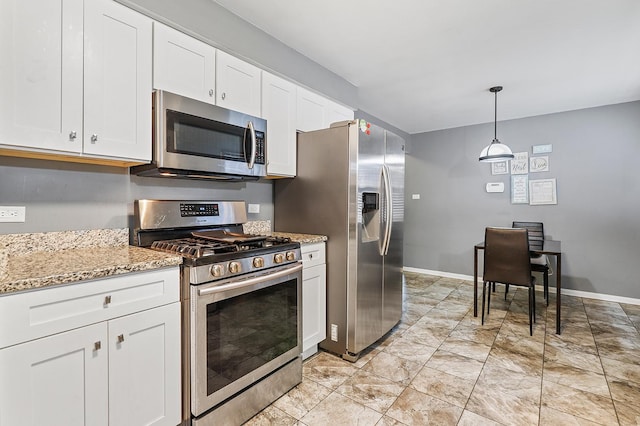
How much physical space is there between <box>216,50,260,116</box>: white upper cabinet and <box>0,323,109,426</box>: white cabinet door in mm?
1562

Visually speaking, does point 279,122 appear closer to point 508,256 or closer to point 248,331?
point 248,331

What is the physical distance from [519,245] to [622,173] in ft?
7.79

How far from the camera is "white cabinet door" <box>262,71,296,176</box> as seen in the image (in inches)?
97.4

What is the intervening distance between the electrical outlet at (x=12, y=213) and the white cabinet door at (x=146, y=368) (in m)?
0.79

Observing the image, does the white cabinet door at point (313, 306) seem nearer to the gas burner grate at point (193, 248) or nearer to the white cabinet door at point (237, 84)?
the gas burner grate at point (193, 248)

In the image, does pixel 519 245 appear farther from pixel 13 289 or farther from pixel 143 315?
pixel 13 289

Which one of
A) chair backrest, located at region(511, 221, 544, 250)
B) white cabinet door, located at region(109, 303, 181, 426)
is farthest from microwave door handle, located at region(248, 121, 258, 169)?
chair backrest, located at region(511, 221, 544, 250)

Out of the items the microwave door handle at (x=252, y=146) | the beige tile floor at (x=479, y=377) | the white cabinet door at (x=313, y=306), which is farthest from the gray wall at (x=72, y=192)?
the beige tile floor at (x=479, y=377)

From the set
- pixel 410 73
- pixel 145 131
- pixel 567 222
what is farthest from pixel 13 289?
pixel 567 222

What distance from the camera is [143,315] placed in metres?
1.42

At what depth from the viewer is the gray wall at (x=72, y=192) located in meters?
1.57

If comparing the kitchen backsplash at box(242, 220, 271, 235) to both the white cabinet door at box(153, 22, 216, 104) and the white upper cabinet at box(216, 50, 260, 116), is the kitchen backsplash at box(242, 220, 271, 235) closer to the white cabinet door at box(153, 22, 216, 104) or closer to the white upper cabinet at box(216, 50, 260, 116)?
the white upper cabinet at box(216, 50, 260, 116)

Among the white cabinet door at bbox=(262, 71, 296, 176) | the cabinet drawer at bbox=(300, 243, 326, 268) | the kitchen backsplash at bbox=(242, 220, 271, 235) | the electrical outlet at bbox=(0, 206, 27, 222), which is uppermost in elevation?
the white cabinet door at bbox=(262, 71, 296, 176)

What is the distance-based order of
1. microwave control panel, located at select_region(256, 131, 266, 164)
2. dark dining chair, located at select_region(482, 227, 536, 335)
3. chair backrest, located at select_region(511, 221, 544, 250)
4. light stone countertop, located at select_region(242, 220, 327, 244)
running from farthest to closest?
chair backrest, located at select_region(511, 221, 544, 250), dark dining chair, located at select_region(482, 227, 536, 335), light stone countertop, located at select_region(242, 220, 327, 244), microwave control panel, located at select_region(256, 131, 266, 164)
